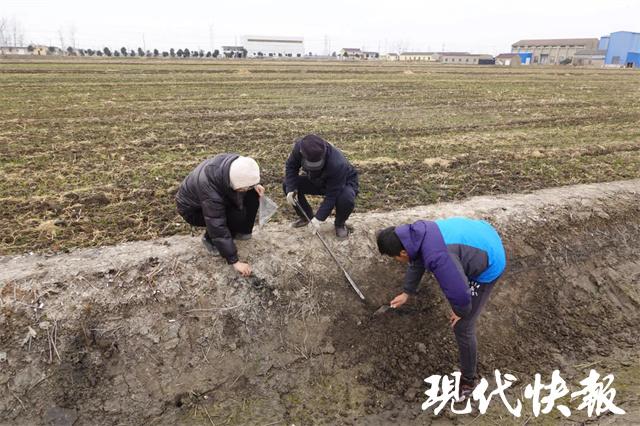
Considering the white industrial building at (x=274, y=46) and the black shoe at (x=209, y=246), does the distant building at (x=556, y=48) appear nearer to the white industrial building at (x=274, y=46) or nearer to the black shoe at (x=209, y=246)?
the white industrial building at (x=274, y=46)

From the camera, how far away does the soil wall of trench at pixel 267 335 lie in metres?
3.70

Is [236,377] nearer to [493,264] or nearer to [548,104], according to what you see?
[493,264]

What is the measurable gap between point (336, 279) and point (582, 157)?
7169 millimetres

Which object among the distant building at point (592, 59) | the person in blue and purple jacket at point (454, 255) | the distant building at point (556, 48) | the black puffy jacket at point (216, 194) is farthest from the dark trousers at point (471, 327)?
the distant building at point (556, 48)

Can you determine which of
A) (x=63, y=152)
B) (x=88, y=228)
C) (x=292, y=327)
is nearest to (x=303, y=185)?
(x=292, y=327)

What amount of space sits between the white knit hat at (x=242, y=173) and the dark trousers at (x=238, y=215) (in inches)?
22.7

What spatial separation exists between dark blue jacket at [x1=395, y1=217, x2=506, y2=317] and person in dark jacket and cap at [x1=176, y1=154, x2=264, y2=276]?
1.41 meters

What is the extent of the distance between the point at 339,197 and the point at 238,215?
3.58 feet

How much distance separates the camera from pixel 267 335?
4.21 m

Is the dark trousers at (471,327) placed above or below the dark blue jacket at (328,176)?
below

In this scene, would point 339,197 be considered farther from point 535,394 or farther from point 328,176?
point 535,394

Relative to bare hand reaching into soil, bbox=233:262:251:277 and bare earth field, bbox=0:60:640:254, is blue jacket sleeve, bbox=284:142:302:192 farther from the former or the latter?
bare earth field, bbox=0:60:640:254

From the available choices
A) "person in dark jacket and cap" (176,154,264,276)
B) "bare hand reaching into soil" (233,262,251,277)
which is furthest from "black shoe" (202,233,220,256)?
"bare hand reaching into soil" (233,262,251,277)

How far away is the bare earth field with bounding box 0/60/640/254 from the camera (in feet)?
19.0
